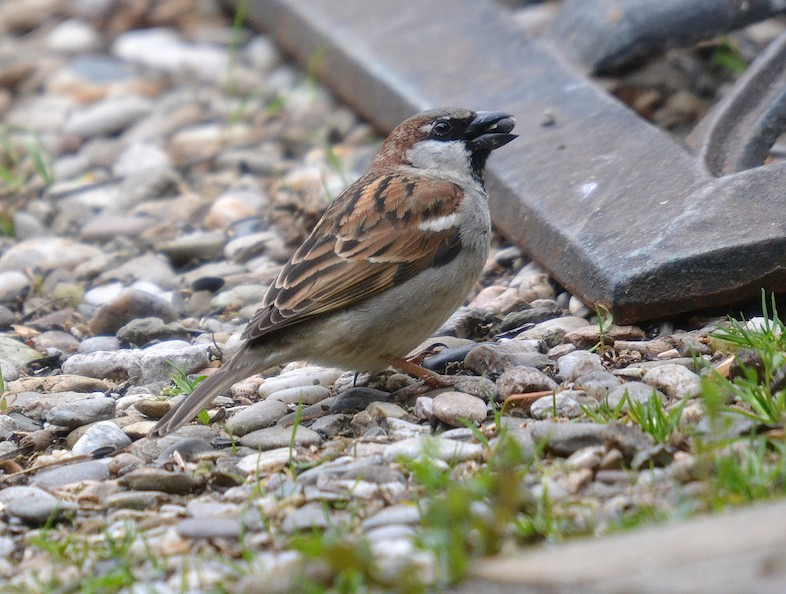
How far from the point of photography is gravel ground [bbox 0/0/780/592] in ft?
9.45

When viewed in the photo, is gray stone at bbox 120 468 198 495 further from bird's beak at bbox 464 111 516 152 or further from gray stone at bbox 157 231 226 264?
gray stone at bbox 157 231 226 264

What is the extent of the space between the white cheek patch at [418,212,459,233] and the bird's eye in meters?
0.58

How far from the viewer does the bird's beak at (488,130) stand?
4.89 meters

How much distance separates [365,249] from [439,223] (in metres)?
0.31

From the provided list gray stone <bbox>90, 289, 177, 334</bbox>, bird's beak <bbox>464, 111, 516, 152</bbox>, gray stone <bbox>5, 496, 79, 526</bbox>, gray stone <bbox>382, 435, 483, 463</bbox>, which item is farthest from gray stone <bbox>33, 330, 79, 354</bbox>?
gray stone <bbox>382, 435, 483, 463</bbox>

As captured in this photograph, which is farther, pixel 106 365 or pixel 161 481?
pixel 106 365

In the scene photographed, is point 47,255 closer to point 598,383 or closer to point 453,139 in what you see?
point 453,139

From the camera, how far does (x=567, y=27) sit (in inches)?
248

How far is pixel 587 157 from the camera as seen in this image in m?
5.23

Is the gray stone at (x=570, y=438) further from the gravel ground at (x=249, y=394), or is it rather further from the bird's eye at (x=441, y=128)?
the bird's eye at (x=441, y=128)

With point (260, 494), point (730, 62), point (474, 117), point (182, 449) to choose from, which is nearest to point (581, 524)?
point (260, 494)

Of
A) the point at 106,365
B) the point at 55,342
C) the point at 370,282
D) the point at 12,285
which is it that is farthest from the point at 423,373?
the point at 12,285

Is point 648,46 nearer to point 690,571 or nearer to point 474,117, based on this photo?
point 474,117

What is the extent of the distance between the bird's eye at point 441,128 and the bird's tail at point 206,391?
1.34 m
